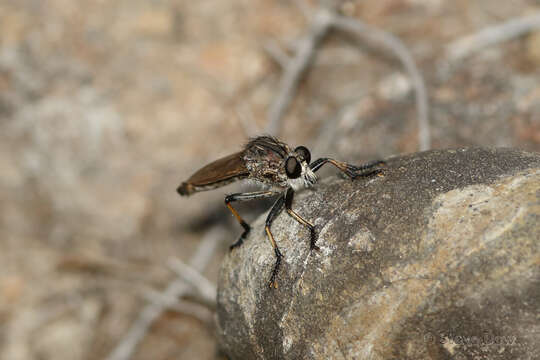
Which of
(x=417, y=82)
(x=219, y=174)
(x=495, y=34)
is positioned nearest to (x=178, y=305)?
(x=219, y=174)

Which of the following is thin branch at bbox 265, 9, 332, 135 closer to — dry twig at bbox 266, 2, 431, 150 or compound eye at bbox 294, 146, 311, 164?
dry twig at bbox 266, 2, 431, 150

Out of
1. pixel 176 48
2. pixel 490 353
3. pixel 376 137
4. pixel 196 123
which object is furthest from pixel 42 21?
pixel 490 353

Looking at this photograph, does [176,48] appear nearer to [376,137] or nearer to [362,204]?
[376,137]

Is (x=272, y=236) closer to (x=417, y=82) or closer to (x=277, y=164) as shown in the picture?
(x=277, y=164)

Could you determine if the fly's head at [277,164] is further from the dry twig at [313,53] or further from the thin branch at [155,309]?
the thin branch at [155,309]

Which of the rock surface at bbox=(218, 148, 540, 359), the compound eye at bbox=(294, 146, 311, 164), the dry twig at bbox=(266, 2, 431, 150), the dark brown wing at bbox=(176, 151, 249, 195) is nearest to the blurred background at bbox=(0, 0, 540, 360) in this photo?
the dry twig at bbox=(266, 2, 431, 150)

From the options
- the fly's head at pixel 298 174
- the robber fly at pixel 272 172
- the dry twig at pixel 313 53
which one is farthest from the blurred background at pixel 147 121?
the fly's head at pixel 298 174
